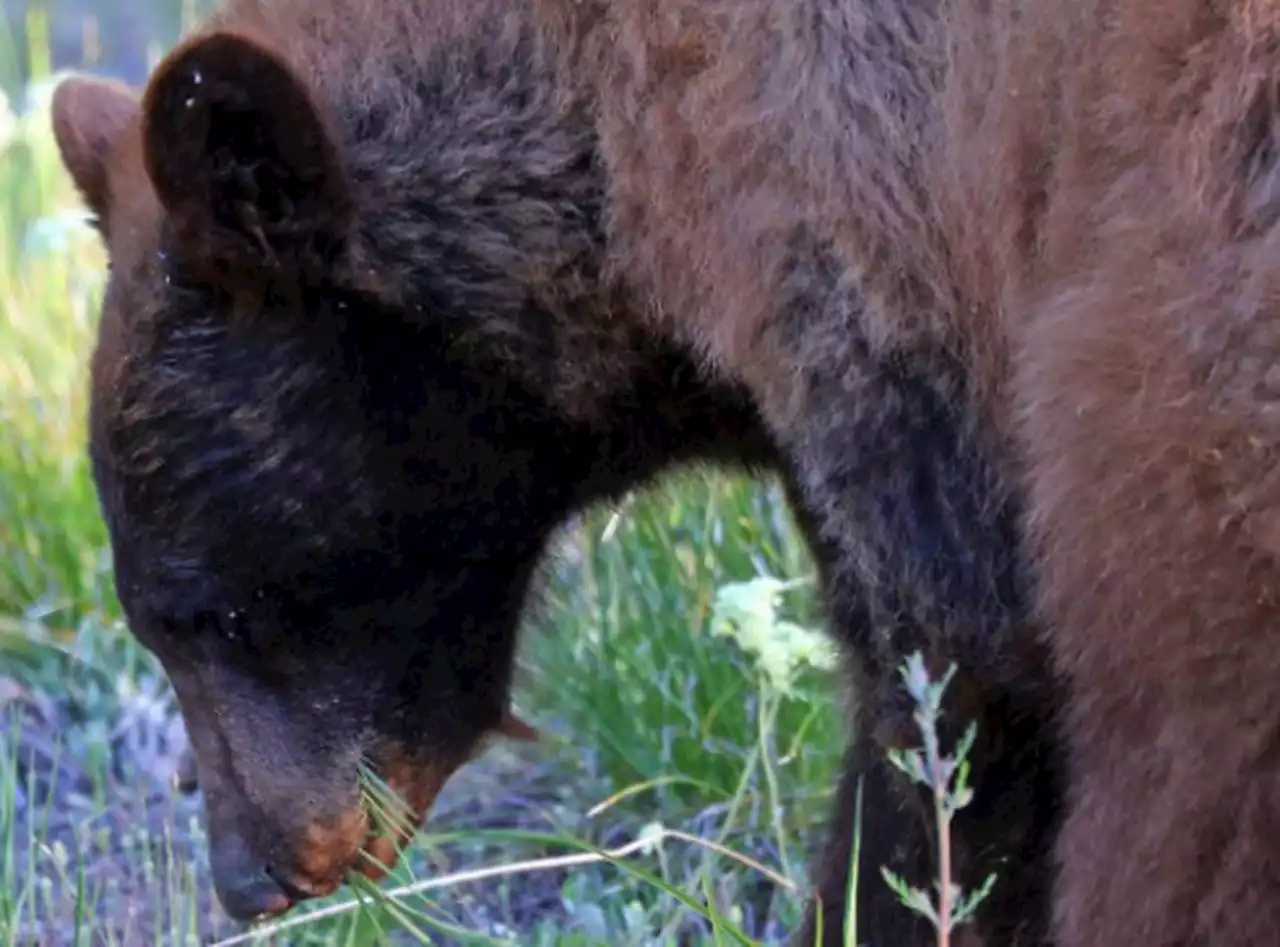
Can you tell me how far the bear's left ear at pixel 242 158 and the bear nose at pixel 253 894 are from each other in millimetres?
845

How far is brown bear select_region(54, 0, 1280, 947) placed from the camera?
1.87 meters

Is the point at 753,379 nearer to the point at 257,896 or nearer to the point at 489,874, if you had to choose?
the point at 489,874

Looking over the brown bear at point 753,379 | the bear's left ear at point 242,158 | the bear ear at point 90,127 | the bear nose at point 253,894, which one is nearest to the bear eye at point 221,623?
the brown bear at point 753,379

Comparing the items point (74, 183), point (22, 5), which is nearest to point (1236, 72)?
point (74, 183)

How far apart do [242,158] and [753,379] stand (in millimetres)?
640

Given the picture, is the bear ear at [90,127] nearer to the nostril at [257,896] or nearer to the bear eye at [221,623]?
the bear eye at [221,623]

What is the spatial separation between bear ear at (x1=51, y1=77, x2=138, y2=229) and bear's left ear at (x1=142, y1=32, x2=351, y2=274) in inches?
19.4

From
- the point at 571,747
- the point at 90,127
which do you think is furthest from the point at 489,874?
the point at 90,127

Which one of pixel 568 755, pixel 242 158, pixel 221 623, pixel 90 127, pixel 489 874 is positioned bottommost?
pixel 568 755

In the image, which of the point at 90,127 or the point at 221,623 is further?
the point at 90,127

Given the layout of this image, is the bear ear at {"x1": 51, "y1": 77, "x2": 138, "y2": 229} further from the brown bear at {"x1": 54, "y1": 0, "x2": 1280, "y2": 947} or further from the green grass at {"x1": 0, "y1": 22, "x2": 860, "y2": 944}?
the green grass at {"x1": 0, "y1": 22, "x2": 860, "y2": 944}

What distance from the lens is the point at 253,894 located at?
2816 mm

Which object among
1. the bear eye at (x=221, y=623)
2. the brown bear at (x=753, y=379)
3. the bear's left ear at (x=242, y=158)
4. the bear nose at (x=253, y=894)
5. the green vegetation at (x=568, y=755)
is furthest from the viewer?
the green vegetation at (x=568, y=755)

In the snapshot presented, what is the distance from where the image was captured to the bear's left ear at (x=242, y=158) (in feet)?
7.54
